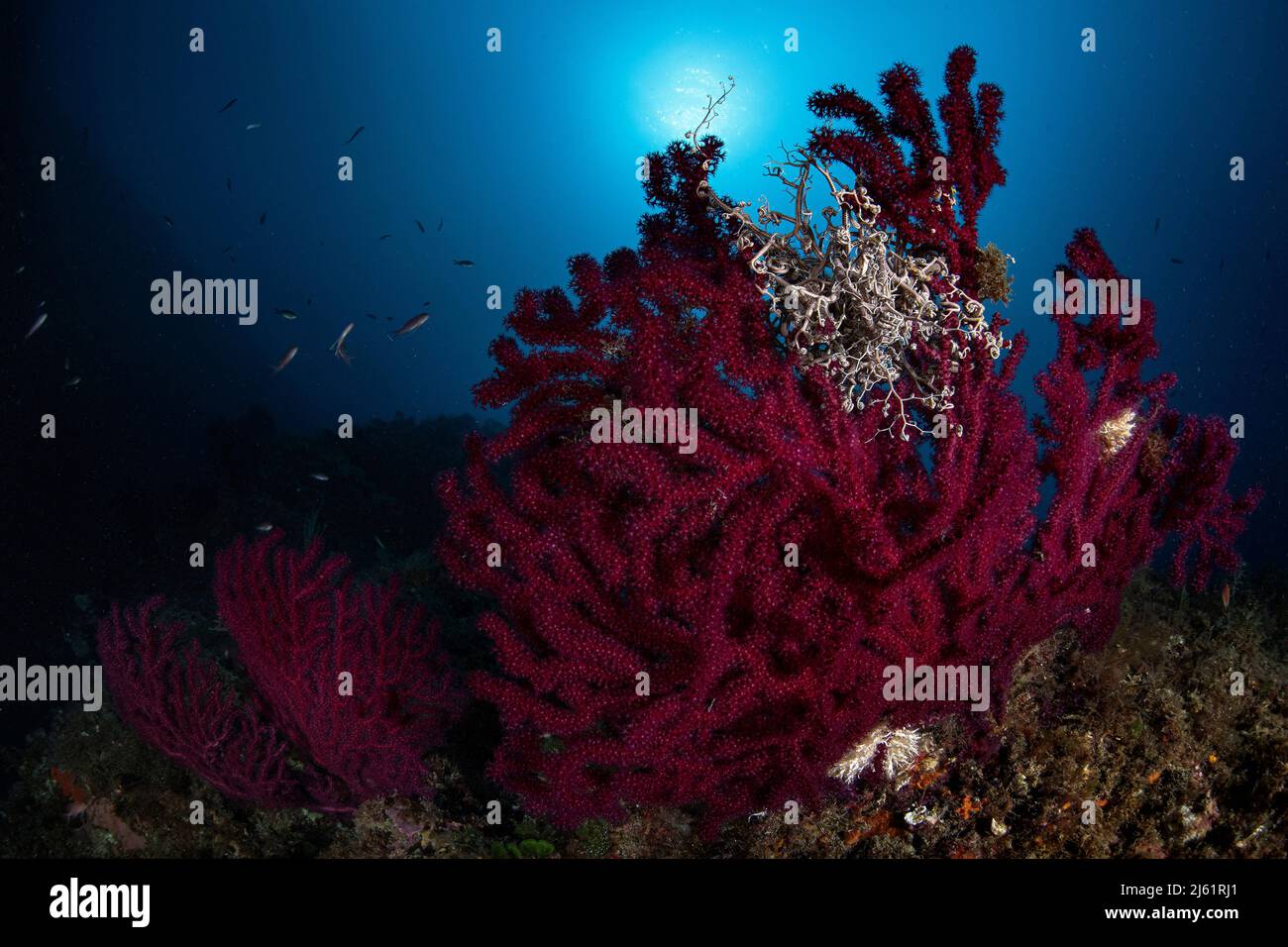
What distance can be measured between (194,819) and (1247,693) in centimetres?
739

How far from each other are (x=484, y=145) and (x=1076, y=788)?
10294 cm

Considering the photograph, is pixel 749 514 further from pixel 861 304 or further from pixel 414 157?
pixel 414 157

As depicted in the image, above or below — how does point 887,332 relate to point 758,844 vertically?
above

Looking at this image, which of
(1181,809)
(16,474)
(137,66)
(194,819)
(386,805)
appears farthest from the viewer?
(137,66)

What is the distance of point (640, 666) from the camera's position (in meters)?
3.28

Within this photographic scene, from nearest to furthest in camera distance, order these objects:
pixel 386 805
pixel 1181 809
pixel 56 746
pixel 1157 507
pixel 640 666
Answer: pixel 640 666, pixel 1181 809, pixel 1157 507, pixel 386 805, pixel 56 746

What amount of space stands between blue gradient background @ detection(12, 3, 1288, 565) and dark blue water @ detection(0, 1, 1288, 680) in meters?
0.23

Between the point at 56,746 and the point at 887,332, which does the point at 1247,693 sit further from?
the point at 56,746

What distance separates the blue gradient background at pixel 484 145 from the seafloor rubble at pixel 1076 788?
77.8 ft

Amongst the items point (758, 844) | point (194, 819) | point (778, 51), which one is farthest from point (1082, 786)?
point (778, 51)

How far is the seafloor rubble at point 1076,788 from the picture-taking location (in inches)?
138

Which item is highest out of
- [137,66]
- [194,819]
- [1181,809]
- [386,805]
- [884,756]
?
[137,66]

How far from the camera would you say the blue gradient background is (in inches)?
1484

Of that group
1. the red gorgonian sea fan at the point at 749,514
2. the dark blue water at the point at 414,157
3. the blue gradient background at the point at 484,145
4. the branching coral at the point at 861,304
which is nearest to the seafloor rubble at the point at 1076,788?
the red gorgonian sea fan at the point at 749,514
